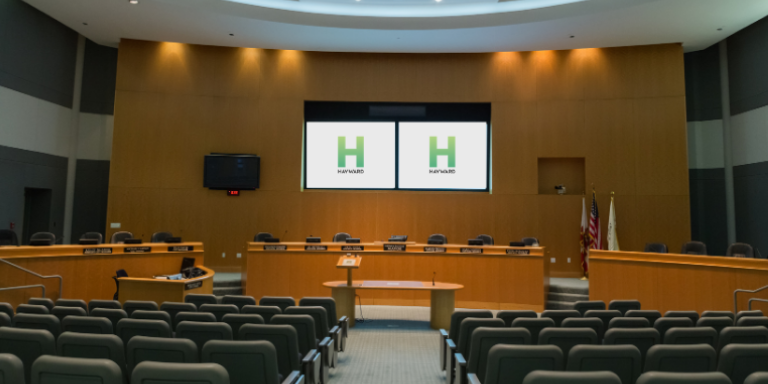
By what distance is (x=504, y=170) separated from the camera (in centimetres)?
1148

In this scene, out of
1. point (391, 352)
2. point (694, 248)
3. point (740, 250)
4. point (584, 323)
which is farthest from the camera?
point (694, 248)

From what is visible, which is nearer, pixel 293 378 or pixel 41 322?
pixel 293 378

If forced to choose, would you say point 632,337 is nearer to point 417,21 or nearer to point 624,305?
point 624,305

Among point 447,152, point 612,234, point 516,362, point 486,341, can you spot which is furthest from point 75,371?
point 612,234

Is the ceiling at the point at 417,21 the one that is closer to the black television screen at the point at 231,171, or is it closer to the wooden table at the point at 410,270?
the black television screen at the point at 231,171

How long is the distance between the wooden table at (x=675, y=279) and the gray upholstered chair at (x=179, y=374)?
23.1 ft

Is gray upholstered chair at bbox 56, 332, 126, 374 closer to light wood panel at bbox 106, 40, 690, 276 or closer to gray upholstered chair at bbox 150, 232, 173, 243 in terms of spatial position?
gray upholstered chair at bbox 150, 232, 173, 243

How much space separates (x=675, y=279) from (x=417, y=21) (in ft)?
21.3

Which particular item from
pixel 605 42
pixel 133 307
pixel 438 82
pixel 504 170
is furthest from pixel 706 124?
pixel 133 307

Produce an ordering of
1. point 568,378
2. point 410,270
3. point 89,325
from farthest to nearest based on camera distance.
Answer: point 410,270, point 89,325, point 568,378

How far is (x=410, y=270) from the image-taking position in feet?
29.3

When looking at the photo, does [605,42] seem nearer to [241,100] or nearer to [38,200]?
[241,100]

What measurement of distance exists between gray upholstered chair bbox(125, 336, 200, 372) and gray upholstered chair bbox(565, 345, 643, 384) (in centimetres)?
205

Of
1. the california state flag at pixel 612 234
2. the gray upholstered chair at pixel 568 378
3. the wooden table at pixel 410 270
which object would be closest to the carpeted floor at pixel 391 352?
the wooden table at pixel 410 270
